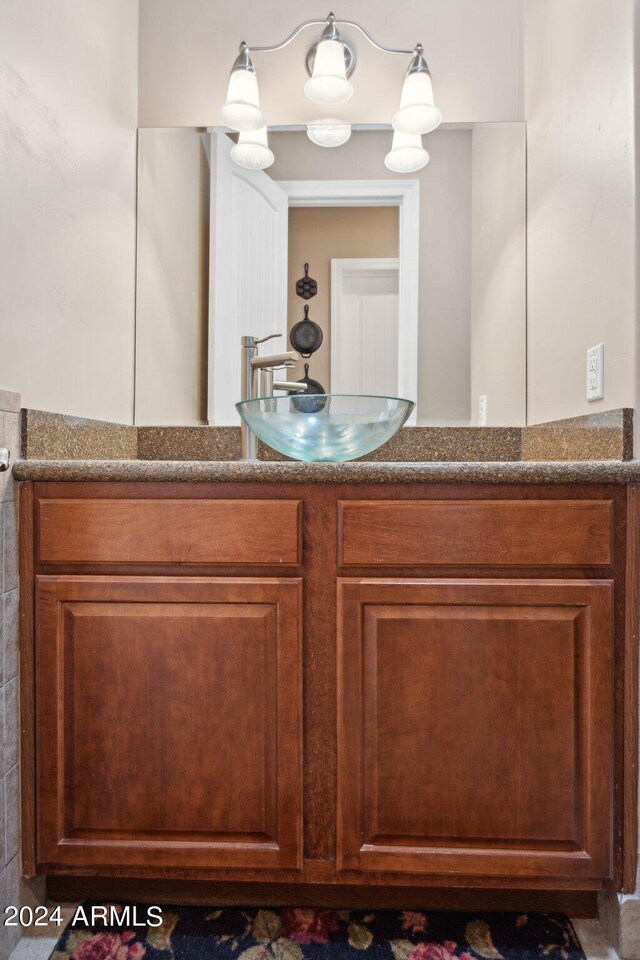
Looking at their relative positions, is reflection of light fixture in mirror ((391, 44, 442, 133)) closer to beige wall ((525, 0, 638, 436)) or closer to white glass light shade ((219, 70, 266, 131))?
beige wall ((525, 0, 638, 436))

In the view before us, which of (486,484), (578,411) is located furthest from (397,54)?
(486,484)

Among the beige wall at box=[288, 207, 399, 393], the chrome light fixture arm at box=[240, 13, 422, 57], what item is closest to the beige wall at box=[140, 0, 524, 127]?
the chrome light fixture arm at box=[240, 13, 422, 57]

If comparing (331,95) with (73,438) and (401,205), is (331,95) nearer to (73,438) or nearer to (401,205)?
(401,205)

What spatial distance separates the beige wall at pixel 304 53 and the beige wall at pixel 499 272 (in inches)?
4.5

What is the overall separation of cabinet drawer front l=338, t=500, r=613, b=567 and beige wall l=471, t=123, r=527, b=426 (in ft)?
2.00

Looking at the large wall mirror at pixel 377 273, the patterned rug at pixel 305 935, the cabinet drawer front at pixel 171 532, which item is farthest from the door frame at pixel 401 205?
the patterned rug at pixel 305 935

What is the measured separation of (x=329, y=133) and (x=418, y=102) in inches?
9.8

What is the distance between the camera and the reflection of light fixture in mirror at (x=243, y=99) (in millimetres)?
1536

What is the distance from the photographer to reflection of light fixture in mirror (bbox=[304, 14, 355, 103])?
1.51 metres

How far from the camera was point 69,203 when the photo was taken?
1.24 meters

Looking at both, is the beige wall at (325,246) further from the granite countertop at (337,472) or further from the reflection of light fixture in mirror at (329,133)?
the granite countertop at (337,472)

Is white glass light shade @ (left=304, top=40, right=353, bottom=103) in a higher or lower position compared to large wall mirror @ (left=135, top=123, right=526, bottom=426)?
higher

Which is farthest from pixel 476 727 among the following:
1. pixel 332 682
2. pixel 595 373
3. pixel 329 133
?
pixel 329 133

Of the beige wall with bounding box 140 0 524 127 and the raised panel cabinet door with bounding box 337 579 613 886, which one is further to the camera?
the beige wall with bounding box 140 0 524 127
